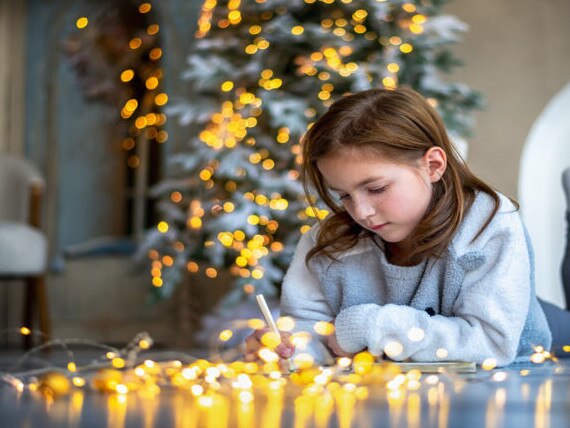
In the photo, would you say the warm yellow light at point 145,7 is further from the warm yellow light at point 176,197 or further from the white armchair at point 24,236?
the warm yellow light at point 176,197

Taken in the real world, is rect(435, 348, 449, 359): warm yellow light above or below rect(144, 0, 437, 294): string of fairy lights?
below

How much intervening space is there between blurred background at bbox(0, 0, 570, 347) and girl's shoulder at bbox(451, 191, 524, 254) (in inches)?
34.7

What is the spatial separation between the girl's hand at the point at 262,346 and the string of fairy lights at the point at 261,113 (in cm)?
192

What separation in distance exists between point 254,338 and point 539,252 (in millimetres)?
1825

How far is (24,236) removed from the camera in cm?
411

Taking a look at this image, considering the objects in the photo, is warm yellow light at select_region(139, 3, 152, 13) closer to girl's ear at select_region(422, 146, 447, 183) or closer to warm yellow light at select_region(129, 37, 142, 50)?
warm yellow light at select_region(129, 37, 142, 50)

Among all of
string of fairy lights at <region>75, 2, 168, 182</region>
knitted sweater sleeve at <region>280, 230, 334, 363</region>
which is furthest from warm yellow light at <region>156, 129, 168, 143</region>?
knitted sweater sleeve at <region>280, 230, 334, 363</region>

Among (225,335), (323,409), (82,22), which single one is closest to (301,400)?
(323,409)

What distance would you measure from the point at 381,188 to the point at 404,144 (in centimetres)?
9

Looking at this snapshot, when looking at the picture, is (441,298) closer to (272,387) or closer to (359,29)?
(272,387)

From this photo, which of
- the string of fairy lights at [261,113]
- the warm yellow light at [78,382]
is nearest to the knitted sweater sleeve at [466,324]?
the warm yellow light at [78,382]

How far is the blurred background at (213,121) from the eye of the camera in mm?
3664

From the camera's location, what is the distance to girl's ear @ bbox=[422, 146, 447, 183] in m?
1.68

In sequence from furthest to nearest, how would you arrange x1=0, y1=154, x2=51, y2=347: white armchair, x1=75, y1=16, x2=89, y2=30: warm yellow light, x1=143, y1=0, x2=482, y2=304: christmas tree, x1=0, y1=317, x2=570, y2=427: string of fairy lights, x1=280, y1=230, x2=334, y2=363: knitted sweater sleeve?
x1=75, y1=16, x2=89, y2=30: warm yellow light
x1=0, y1=154, x2=51, y2=347: white armchair
x1=143, y1=0, x2=482, y2=304: christmas tree
x1=280, y1=230, x2=334, y2=363: knitted sweater sleeve
x1=0, y1=317, x2=570, y2=427: string of fairy lights
